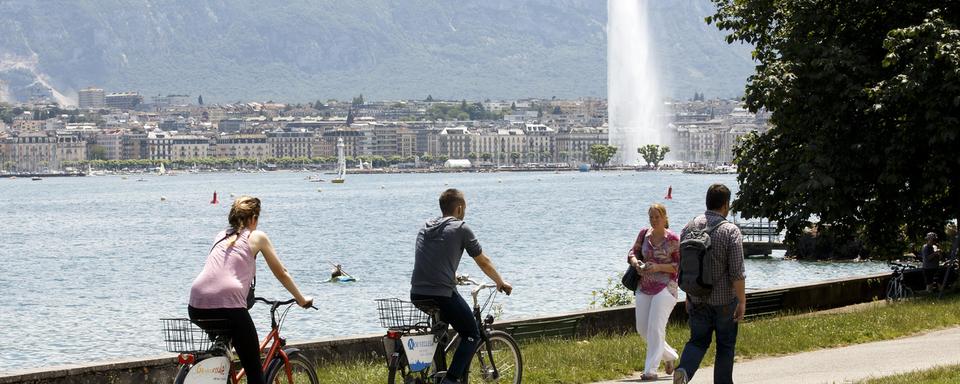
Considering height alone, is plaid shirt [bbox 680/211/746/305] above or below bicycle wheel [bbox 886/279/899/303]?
above

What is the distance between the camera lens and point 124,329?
113 ft

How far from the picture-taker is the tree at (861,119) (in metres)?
20.8

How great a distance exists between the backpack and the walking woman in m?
1.56

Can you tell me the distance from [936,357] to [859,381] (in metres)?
2.22

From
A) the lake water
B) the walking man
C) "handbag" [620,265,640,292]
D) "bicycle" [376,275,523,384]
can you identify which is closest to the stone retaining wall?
"bicycle" [376,275,523,384]

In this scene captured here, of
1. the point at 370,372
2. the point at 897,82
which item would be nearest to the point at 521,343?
the point at 370,372

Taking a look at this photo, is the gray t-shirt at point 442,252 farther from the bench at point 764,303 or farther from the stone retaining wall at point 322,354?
the bench at point 764,303

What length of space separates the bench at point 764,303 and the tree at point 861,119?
2.28 m

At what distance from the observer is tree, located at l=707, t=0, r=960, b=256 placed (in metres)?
20.8

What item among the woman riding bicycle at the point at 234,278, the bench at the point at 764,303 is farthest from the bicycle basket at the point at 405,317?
the bench at the point at 764,303

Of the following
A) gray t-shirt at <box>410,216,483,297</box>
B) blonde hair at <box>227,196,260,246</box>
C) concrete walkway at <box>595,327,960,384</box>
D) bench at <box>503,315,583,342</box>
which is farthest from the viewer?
bench at <box>503,315,583,342</box>

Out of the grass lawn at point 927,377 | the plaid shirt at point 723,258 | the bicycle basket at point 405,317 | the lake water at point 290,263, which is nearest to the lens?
the bicycle basket at point 405,317

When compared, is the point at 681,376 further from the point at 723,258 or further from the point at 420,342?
the point at 420,342

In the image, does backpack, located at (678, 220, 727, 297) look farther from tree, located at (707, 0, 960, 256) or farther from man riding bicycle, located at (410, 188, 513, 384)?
tree, located at (707, 0, 960, 256)
